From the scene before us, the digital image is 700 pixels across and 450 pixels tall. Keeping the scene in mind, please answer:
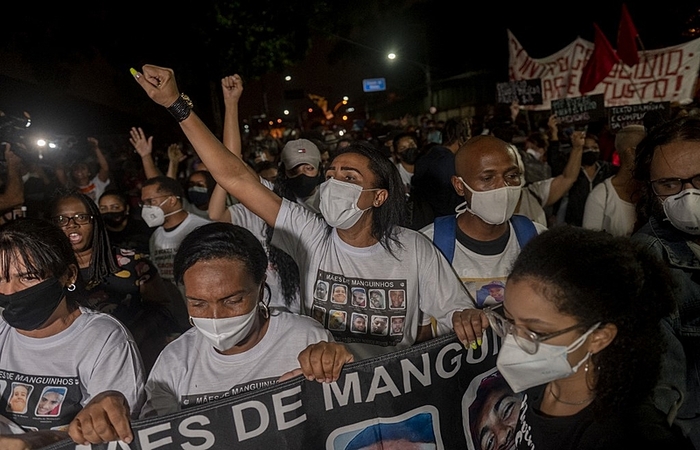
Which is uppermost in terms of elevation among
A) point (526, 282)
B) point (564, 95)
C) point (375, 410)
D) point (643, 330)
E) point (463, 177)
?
point (564, 95)

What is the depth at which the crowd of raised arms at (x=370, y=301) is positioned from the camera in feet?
5.60

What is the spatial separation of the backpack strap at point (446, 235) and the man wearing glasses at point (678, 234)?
0.91m

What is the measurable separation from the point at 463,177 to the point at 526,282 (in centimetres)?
153

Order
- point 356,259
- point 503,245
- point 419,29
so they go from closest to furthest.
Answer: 1. point 356,259
2. point 503,245
3. point 419,29

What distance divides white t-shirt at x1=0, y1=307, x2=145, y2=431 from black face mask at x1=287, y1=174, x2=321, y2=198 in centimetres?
222

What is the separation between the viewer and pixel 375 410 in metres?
2.11

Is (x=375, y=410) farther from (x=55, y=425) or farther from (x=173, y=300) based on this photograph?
(x=173, y=300)

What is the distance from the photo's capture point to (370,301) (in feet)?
8.69

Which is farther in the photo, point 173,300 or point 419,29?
point 419,29

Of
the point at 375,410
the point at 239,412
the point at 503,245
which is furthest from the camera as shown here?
the point at 503,245

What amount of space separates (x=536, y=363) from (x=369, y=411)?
2.16 ft

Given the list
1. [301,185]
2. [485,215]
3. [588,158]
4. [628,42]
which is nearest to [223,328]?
[485,215]

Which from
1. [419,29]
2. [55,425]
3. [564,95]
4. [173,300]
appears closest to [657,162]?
[55,425]

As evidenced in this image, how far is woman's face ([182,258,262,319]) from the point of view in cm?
219
